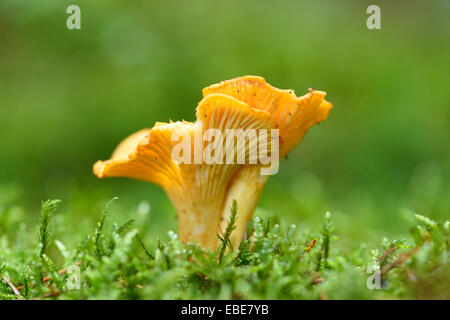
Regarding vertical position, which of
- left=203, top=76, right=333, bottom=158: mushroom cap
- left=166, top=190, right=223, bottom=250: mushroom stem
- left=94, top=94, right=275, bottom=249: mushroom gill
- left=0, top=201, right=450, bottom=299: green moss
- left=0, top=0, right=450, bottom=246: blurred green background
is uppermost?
left=0, top=0, right=450, bottom=246: blurred green background

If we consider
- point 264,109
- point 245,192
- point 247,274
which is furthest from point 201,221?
point 264,109

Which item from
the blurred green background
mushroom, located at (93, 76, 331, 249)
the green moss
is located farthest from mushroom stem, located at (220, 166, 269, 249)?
the blurred green background

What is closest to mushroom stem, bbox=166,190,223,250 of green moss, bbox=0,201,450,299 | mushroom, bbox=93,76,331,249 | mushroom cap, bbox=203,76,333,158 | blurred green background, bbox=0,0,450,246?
mushroom, bbox=93,76,331,249

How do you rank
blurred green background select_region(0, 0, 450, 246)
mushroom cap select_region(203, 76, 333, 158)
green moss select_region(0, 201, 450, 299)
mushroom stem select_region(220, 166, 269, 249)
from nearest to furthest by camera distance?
green moss select_region(0, 201, 450, 299)
mushroom cap select_region(203, 76, 333, 158)
mushroom stem select_region(220, 166, 269, 249)
blurred green background select_region(0, 0, 450, 246)

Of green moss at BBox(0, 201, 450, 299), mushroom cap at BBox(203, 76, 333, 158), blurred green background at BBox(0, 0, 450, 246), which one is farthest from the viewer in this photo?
blurred green background at BBox(0, 0, 450, 246)

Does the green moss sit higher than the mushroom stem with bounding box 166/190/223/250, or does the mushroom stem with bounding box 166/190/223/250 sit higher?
the mushroom stem with bounding box 166/190/223/250

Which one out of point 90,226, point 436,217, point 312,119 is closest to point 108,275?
point 312,119

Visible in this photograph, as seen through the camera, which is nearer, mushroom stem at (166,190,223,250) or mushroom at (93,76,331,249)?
mushroom at (93,76,331,249)

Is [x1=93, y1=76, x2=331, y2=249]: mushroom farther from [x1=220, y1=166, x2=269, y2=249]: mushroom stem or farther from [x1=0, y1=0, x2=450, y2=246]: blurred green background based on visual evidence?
[x1=0, y1=0, x2=450, y2=246]: blurred green background

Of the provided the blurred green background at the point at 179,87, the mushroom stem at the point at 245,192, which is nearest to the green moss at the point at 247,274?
the mushroom stem at the point at 245,192
